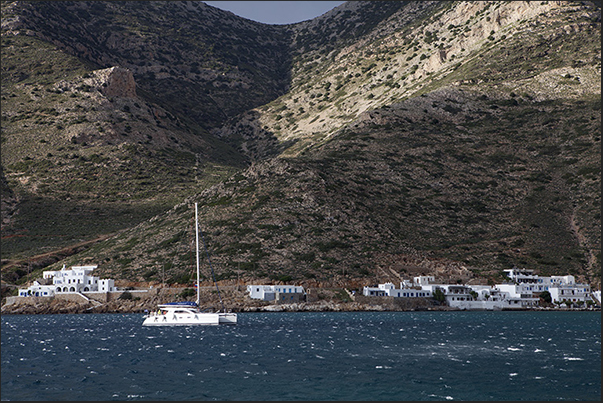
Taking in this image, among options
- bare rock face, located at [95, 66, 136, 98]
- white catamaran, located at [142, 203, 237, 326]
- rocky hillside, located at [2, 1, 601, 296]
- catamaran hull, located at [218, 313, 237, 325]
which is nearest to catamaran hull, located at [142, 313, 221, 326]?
white catamaran, located at [142, 203, 237, 326]

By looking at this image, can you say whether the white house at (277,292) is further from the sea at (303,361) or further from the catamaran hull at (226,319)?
the catamaran hull at (226,319)

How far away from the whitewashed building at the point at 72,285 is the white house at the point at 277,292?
884 inches

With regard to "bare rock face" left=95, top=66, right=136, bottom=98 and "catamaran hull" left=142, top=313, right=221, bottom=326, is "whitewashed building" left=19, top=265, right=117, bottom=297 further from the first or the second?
"bare rock face" left=95, top=66, right=136, bottom=98

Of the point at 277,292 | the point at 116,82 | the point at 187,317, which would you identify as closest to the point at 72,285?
the point at 277,292

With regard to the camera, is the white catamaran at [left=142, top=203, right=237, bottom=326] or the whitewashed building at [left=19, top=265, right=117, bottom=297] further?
the whitewashed building at [left=19, top=265, right=117, bottom=297]

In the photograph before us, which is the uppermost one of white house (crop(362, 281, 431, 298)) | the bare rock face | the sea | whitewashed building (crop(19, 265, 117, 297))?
the bare rock face

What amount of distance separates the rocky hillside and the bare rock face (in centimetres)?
43

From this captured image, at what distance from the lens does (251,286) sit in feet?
302

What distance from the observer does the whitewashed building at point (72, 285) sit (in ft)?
318

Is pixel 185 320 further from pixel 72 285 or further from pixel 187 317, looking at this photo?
pixel 72 285

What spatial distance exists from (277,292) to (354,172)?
44.2 metres

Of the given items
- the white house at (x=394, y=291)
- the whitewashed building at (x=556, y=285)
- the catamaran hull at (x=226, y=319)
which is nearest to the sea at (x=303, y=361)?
the catamaran hull at (x=226, y=319)

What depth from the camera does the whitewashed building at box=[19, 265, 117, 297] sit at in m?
96.9

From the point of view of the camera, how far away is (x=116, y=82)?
182 metres
